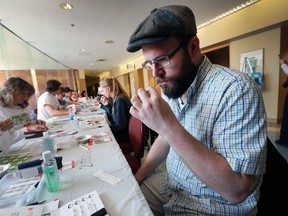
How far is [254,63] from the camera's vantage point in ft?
12.3

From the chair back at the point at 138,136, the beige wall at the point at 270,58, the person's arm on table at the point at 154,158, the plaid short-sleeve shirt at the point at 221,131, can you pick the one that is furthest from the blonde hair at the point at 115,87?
the beige wall at the point at 270,58

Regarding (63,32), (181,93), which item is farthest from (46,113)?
(181,93)

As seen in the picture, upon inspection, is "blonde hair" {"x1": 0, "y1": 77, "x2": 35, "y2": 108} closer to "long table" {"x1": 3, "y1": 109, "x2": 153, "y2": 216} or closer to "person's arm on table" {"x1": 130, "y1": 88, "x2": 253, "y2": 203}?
"long table" {"x1": 3, "y1": 109, "x2": 153, "y2": 216}

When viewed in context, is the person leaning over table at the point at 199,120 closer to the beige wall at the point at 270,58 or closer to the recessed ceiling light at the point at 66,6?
the recessed ceiling light at the point at 66,6

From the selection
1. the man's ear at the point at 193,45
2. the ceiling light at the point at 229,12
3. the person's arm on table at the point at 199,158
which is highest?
the ceiling light at the point at 229,12

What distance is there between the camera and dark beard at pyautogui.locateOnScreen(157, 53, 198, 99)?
70 centimetres

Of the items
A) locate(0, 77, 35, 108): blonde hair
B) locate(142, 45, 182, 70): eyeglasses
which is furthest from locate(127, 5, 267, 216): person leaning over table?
locate(0, 77, 35, 108): blonde hair

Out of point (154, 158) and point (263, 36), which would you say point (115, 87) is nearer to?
point (154, 158)

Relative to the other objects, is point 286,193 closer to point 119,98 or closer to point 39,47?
point 119,98

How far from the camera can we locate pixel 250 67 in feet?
12.6

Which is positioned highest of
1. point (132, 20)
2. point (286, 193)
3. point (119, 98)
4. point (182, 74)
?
point (132, 20)

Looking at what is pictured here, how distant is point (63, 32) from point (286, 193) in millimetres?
4666

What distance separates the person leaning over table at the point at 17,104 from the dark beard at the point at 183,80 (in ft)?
5.10

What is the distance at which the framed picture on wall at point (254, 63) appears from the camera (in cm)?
364
